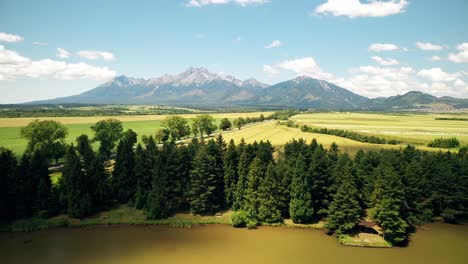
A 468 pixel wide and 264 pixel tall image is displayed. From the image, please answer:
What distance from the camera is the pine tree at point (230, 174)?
200ft

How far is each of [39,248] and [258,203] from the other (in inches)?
1365

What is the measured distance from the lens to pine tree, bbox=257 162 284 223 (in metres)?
55.2

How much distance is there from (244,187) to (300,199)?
34.6ft

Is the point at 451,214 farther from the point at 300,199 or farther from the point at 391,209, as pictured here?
the point at 300,199

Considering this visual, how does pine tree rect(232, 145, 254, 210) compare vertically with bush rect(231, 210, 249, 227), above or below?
above

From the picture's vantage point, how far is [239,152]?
65750 mm

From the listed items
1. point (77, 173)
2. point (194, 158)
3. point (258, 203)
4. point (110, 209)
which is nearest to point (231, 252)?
point (258, 203)

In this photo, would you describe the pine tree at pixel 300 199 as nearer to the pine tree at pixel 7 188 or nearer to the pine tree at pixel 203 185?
the pine tree at pixel 203 185

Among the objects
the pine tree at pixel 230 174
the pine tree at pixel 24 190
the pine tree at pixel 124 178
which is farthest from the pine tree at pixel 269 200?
the pine tree at pixel 24 190

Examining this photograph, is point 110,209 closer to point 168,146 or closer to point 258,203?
point 168,146

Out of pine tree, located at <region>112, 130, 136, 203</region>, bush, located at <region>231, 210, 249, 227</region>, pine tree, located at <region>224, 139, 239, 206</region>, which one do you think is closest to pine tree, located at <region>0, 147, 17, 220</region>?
pine tree, located at <region>112, 130, 136, 203</region>

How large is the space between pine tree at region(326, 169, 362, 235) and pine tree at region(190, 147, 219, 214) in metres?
21.5

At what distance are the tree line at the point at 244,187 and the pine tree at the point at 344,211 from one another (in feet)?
0.51

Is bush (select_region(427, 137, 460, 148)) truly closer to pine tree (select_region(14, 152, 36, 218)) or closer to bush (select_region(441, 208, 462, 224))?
bush (select_region(441, 208, 462, 224))
